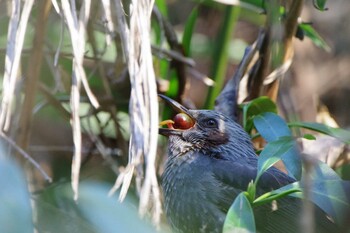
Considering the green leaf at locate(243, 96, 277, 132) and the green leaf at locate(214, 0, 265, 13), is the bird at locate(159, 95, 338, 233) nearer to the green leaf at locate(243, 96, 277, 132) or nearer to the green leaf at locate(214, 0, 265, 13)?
the green leaf at locate(243, 96, 277, 132)

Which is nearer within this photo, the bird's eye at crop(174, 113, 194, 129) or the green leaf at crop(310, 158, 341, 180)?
the green leaf at crop(310, 158, 341, 180)

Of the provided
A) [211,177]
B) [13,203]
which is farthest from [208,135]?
[13,203]

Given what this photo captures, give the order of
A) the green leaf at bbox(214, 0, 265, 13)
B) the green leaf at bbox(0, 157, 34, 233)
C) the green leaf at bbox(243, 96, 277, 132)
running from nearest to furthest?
the green leaf at bbox(0, 157, 34, 233)
the green leaf at bbox(243, 96, 277, 132)
the green leaf at bbox(214, 0, 265, 13)

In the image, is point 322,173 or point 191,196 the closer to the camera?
point 322,173

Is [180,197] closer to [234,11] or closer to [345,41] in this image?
[234,11]

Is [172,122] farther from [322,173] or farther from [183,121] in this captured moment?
[322,173]

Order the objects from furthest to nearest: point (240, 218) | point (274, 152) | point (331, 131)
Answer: point (331, 131), point (274, 152), point (240, 218)

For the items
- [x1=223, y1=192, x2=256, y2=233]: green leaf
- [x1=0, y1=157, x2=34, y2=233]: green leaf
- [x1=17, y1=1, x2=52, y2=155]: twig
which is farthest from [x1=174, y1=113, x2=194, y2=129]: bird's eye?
[x1=0, y1=157, x2=34, y2=233]: green leaf
